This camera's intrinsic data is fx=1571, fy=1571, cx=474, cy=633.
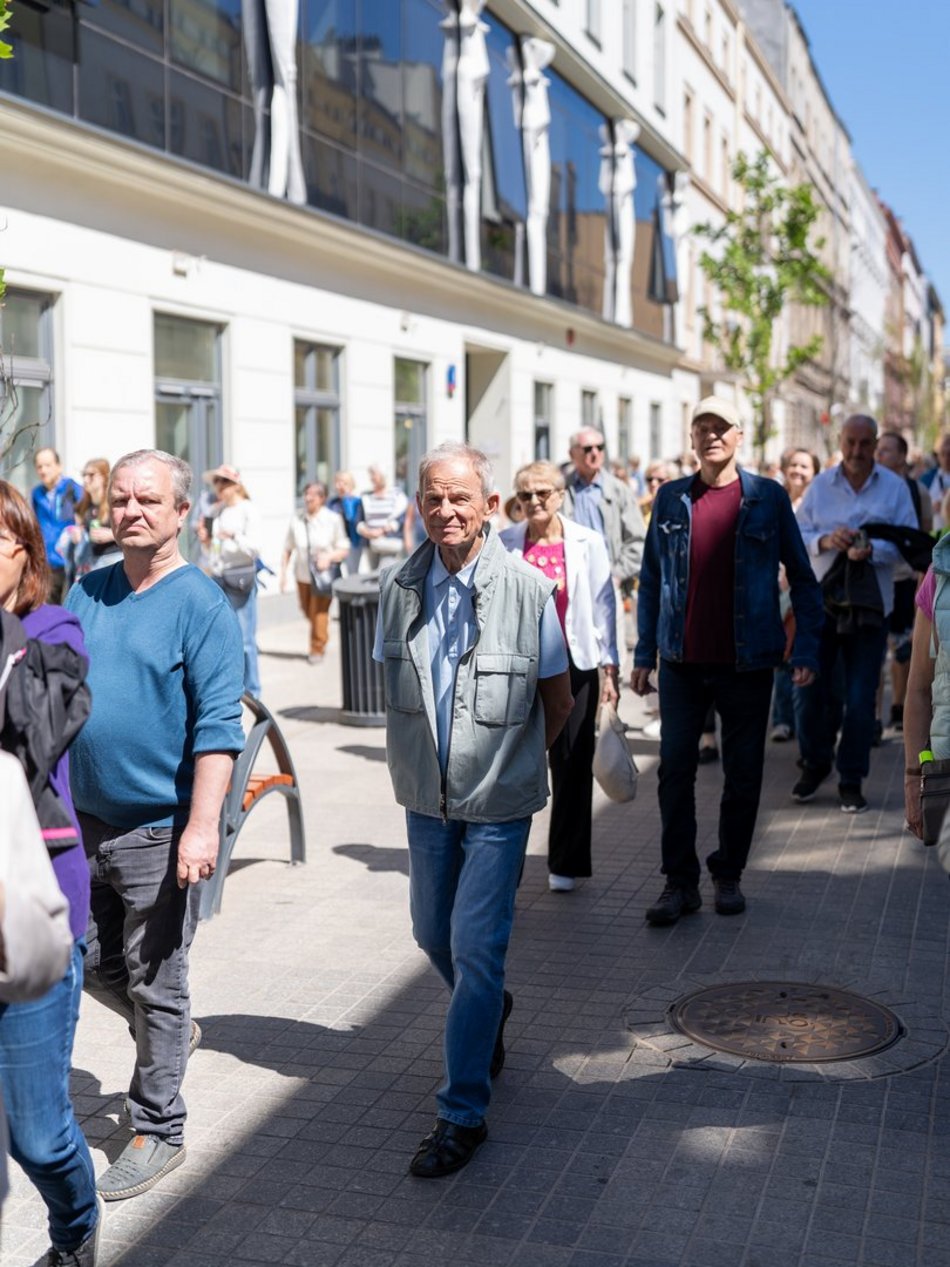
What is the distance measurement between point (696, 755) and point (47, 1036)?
3738 mm

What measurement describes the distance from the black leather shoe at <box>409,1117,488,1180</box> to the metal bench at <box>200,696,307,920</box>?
1.79 m

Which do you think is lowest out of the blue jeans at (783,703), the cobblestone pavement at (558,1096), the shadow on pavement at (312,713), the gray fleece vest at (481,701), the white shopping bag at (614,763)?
the cobblestone pavement at (558,1096)

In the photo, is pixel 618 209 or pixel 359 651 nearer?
pixel 359 651

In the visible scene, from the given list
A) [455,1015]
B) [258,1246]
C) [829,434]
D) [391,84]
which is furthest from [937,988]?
[829,434]

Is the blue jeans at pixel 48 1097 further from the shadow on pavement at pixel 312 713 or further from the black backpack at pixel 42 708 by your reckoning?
the shadow on pavement at pixel 312 713

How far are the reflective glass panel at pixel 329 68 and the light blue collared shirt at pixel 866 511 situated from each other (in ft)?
37.8

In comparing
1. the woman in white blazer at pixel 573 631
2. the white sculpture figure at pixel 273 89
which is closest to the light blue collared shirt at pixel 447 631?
the woman in white blazer at pixel 573 631

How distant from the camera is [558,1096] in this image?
14.8 feet

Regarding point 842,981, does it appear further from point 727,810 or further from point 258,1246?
point 258,1246

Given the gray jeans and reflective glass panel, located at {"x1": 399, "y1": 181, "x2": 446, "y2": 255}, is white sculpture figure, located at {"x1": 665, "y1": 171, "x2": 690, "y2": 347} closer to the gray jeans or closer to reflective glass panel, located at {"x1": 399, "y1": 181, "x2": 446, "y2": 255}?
reflective glass panel, located at {"x1": 399, "y1": 181, "x2": 446, "y2": 255}

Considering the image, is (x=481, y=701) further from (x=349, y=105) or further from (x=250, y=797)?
(x=349, y=105)

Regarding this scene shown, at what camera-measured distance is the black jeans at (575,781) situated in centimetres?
660

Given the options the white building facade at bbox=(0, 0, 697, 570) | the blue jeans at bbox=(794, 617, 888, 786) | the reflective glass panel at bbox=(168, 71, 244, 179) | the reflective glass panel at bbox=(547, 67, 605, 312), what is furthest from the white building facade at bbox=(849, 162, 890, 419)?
the blue jeans at bbox=(794, 617, 888, 786)

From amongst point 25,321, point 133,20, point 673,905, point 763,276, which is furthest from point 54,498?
point 763,276
